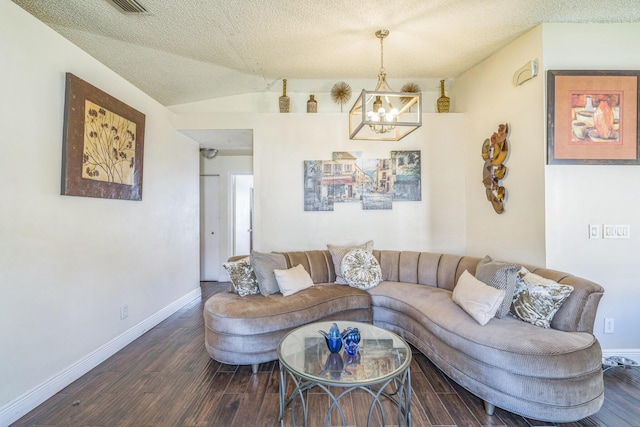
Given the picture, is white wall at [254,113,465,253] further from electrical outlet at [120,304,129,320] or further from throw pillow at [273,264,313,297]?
electrical outlet at [120,304,129,320]

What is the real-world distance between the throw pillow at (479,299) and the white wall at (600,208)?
802 millimetres

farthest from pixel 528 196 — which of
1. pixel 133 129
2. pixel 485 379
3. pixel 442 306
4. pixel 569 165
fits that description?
pixel 133 129

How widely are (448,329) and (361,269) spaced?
1.17 metres

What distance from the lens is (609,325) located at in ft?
8.03

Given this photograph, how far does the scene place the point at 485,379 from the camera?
184cm

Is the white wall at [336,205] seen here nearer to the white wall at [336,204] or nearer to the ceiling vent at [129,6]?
the white wall at [336,204]

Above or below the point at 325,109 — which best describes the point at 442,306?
below

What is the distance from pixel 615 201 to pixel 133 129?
4.58 metres

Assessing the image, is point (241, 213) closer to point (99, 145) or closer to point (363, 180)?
point (363, 180)

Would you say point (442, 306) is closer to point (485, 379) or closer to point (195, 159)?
point (485, 379)

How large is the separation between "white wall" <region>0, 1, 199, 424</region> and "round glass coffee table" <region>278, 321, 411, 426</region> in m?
1.71

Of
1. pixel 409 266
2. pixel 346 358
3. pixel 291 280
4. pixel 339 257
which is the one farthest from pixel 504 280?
pixel 291 280

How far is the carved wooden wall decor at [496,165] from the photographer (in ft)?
9.51

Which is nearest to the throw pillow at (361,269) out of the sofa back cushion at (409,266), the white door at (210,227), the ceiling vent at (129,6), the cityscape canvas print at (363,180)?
the sofa back cushion at (409,266)
